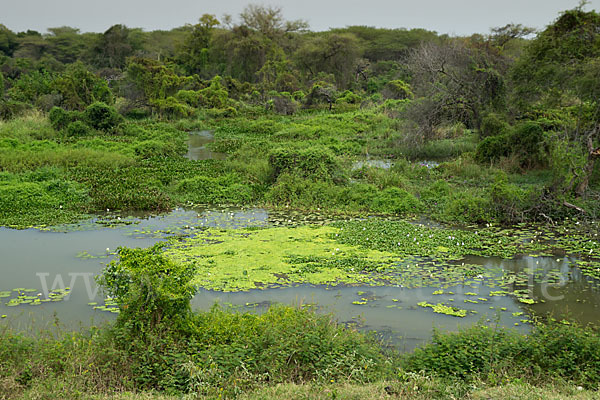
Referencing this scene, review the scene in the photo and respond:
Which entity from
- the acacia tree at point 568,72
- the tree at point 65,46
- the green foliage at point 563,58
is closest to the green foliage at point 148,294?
the acacia tree at point 568,72

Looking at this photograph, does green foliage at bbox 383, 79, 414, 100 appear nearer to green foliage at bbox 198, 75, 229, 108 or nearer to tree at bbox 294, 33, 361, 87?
tree at bbox 294, 33, 361, 87

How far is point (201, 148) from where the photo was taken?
2020 cm

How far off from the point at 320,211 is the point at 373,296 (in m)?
4.40

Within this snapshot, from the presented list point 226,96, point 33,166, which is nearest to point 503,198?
point 33,166

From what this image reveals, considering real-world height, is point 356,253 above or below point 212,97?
below

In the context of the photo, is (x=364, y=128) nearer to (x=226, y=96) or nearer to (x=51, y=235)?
(x=226, y=96)

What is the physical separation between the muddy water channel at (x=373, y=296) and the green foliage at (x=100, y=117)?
13.8 metres

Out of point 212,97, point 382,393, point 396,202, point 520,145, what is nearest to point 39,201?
point 396,202

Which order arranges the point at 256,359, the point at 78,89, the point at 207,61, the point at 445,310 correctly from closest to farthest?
the point at 256,359 → the point at 445,310 → the point at 78,89 → the point at 207,61

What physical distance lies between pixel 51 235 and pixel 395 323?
6252 mm

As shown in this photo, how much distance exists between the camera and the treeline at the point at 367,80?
1330cm

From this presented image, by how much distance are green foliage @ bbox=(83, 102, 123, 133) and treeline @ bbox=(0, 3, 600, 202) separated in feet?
0.61

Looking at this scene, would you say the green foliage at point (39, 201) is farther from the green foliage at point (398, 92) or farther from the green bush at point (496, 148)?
the green foliage at point (398, 92)

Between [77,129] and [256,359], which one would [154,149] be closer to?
[77,129]
